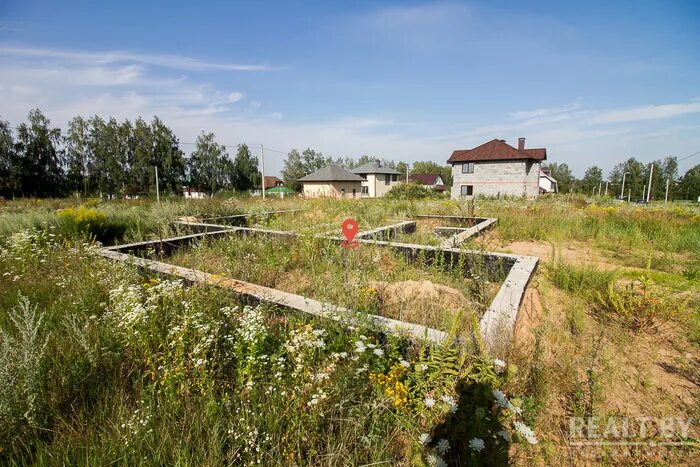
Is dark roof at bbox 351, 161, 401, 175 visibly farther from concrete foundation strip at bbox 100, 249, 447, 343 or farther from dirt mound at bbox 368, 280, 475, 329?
concrete foundation strip at bbox 100, 249, 447, 343

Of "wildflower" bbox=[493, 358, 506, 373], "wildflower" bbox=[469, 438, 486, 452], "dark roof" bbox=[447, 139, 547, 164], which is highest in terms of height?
"dark roof" bbox=[447, 139, 547, 164]

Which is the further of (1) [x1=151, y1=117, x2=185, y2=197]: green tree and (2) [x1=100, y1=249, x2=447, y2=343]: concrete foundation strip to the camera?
(1) [x1=151, y1=117, x2=185, y2=197]: green tree

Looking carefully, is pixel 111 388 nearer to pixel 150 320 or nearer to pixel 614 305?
pixel 150 320

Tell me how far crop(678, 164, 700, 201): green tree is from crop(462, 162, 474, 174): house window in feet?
192

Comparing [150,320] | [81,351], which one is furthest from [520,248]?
[81,351]

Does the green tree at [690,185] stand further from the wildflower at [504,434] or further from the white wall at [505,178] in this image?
the wildflower at [504,434]

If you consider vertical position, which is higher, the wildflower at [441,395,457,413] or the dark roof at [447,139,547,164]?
the dark roof at [447,139,547,164]

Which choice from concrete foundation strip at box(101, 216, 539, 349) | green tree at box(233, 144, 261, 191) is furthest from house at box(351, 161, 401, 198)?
concrete foundation strip at box(101, 216, 539, 349)

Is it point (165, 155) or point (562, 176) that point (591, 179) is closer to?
point (562, 176)

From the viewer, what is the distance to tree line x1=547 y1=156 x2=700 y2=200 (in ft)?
202

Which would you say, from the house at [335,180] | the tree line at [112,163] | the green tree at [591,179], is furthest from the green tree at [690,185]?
the house at [335,180]

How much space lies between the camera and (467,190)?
31250 millimetres

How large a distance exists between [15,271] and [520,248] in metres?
8.24

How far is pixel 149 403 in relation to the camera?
165cm
